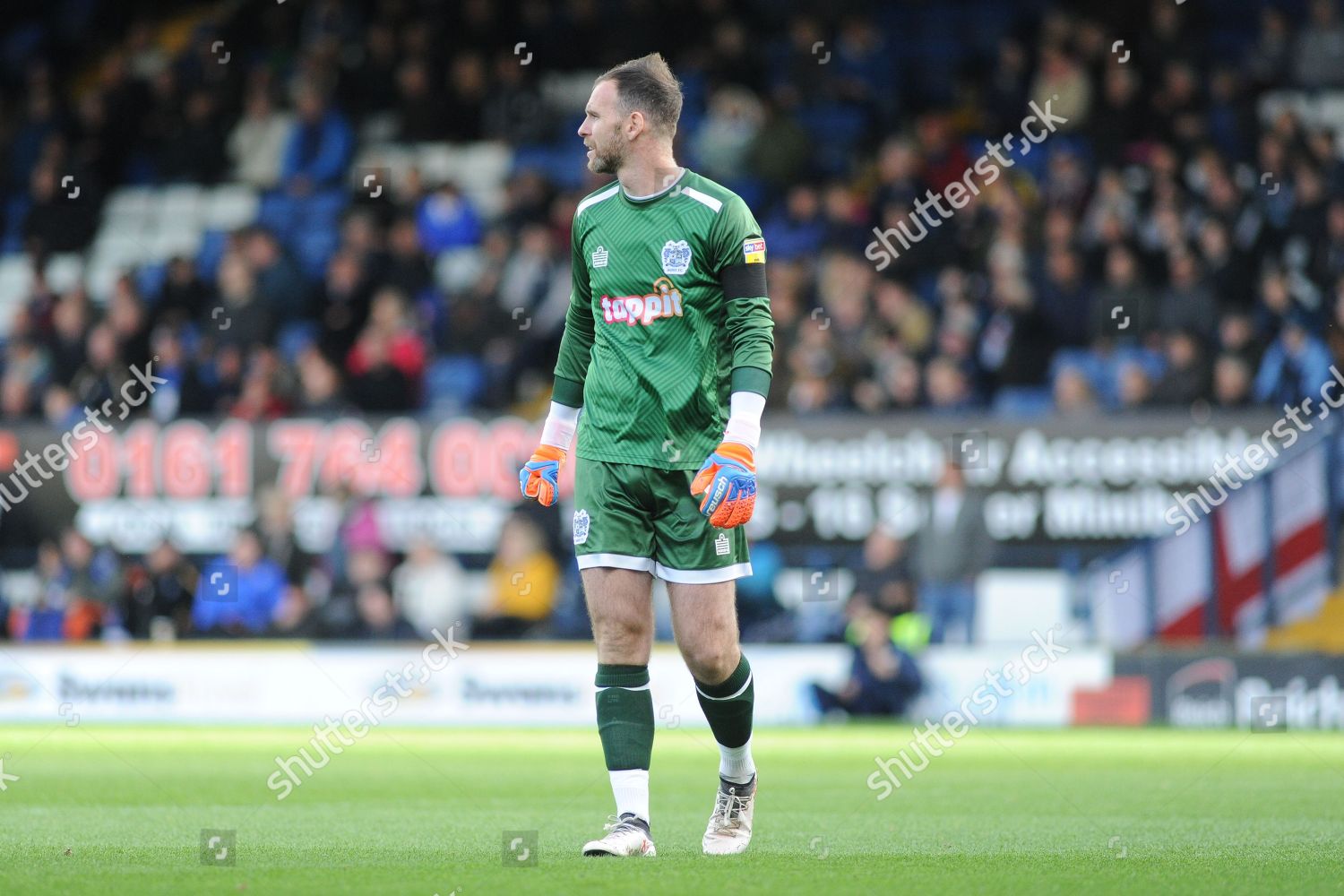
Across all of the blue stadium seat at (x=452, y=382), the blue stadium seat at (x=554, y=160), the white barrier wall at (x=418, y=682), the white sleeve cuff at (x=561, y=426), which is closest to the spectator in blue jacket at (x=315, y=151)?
the blue stadium seat at (x=554, y=160)

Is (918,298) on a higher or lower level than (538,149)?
lower

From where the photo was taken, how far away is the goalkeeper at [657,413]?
20.3ft

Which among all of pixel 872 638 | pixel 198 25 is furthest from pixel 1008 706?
pixel 198 25

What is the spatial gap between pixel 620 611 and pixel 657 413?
64 cm

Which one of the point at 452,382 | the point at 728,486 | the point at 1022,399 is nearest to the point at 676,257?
the point at 728,486

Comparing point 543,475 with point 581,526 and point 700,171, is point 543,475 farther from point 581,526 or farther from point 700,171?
point 700,171

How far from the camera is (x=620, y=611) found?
244 inches

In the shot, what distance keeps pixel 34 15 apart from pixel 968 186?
13545 mm

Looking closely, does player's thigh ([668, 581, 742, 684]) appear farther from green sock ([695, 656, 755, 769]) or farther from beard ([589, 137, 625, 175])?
beard ([589, 137, 625, 175])

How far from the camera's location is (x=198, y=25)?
2492 cm

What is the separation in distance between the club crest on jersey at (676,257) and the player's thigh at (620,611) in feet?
3.17

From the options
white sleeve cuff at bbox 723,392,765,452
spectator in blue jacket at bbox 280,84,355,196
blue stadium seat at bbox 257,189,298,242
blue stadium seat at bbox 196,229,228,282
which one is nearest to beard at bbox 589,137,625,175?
white sleeve cuff at bbox 723,392,765,452

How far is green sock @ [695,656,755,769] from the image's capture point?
6.39m

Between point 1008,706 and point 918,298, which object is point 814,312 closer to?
point 918,298
